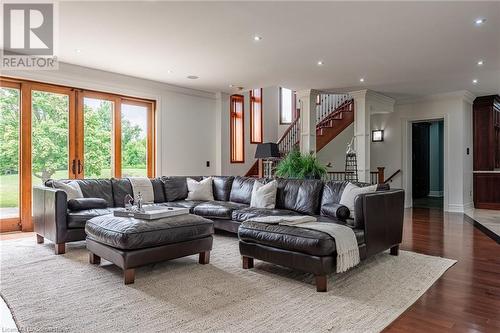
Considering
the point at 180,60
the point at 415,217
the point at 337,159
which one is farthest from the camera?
the point at 337,159

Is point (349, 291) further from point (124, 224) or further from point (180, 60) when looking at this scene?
point (180, 60)

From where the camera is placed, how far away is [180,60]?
5.25 m

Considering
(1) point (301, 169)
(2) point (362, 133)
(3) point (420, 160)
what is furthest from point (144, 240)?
(3) point (420, 160)

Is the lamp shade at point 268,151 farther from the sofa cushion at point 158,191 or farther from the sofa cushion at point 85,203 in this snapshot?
the sofa cushion at point 85,203

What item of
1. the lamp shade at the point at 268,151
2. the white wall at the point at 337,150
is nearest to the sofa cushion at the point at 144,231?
the lamp shade at the point at 268,151

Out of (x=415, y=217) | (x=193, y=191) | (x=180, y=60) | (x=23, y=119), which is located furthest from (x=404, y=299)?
(x=23, y=119)

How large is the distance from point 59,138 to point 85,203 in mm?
1868

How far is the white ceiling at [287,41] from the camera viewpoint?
348 centimetres

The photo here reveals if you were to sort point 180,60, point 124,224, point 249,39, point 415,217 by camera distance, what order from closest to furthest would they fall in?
point 124,224
point 249,39
point 180,60
point 415,217

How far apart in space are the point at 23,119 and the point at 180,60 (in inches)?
101

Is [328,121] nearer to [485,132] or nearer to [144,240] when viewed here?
[485,132]

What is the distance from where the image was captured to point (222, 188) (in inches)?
228

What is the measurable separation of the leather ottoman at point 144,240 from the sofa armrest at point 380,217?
1561 millimetres

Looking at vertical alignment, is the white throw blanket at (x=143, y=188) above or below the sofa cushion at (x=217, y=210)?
above
